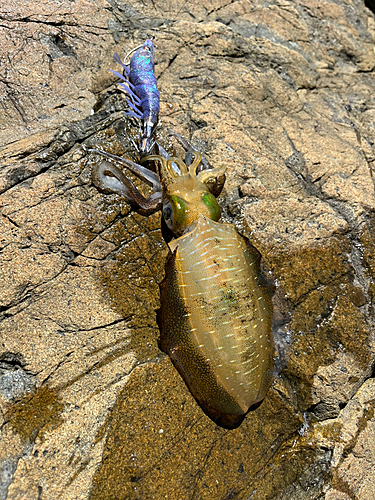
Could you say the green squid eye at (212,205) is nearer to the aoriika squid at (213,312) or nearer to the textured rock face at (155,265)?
the aoriika squid at (213,312)

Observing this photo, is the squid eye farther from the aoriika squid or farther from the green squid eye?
the green squid eye

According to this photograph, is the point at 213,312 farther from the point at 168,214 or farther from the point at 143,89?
the point at 143,89

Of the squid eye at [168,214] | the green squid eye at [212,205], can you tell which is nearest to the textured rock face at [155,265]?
the squid eye at [168,214]

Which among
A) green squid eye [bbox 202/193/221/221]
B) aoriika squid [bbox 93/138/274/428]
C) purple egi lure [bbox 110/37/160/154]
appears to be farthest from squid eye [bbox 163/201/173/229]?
purple egi lure [bbox 110/37/160/154]

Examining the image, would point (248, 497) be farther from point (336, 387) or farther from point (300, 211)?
point (300, 211)

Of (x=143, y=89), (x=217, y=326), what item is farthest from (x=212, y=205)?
(x=143, y=89)

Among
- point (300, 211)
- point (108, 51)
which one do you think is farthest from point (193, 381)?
point (108, 51)

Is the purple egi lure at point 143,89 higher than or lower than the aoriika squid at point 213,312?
higher
